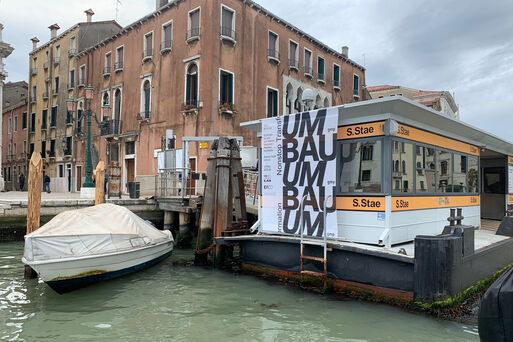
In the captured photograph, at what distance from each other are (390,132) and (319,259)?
2.69 m

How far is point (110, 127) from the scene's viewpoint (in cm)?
2553

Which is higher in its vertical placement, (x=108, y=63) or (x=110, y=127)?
(x=108, y=63)

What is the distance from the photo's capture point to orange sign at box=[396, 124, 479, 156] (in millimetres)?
7715

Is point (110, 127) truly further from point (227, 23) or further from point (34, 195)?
point (34, 195)

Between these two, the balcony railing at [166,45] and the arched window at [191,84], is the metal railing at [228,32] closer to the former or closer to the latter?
the arched window at [191,84]

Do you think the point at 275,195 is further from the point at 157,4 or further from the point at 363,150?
the point at 157,4

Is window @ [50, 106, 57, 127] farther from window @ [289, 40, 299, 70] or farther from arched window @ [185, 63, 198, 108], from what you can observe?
window @ [289, 40, 299, 70]

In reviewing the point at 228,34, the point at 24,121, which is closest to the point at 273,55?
the point at 228,34

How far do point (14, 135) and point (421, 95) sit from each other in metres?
44.9

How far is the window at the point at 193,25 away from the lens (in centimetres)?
2003

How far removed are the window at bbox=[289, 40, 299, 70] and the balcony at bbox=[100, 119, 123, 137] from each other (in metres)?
11.6

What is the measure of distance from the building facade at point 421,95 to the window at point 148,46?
2892 cm

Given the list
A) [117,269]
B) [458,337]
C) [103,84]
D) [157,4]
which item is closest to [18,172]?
[103,84]

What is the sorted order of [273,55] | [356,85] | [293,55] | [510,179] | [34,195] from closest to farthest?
[34,195] → [510,179] → [273,55] → [293,55] → [356,85]
